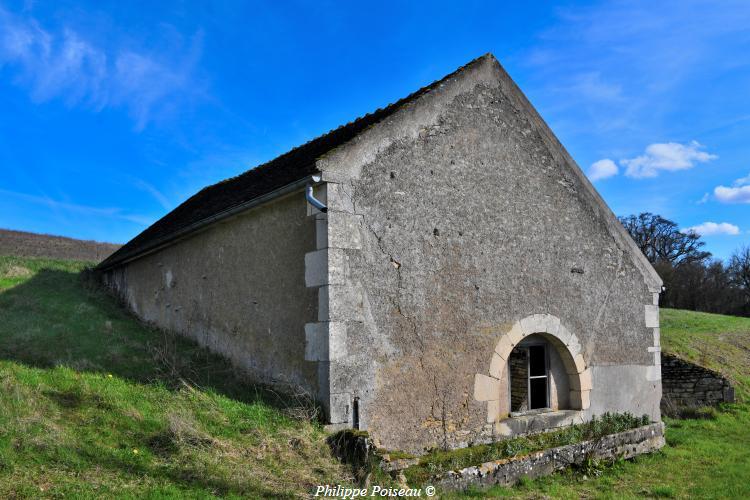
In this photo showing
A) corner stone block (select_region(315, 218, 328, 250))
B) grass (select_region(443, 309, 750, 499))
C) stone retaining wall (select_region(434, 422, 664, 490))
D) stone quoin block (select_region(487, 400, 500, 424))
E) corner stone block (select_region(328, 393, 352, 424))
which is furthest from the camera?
stone quoin block (select_region(487, 400, 500, 424))

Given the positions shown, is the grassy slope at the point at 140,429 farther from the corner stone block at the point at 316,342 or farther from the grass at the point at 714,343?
the grass at the point at 714,343

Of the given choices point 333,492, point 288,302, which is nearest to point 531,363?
point 288,302

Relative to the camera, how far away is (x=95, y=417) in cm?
613

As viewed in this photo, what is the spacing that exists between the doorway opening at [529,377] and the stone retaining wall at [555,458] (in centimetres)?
99

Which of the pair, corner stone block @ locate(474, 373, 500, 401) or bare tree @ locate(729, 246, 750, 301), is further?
bare tree @ locate(729, 246, 750, 301)

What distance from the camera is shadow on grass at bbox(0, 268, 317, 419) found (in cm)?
761

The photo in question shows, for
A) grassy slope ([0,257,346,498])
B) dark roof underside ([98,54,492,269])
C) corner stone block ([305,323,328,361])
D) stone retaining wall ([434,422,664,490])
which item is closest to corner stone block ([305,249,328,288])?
corner stone block ([305,323,328,361])

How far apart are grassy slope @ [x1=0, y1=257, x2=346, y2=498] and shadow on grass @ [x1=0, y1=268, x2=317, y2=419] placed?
34mm

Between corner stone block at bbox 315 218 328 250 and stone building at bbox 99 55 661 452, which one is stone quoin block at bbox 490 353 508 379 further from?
corner stone block at bbox 315 218 328 250

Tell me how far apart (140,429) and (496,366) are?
4598mm

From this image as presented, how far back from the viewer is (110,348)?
29.9 ft

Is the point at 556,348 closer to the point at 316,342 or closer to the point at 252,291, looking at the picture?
the point at 316,342

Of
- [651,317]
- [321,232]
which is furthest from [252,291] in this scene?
[651,317]

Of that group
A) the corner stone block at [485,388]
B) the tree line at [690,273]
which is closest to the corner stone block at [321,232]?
the corner stone block at [485,388]
